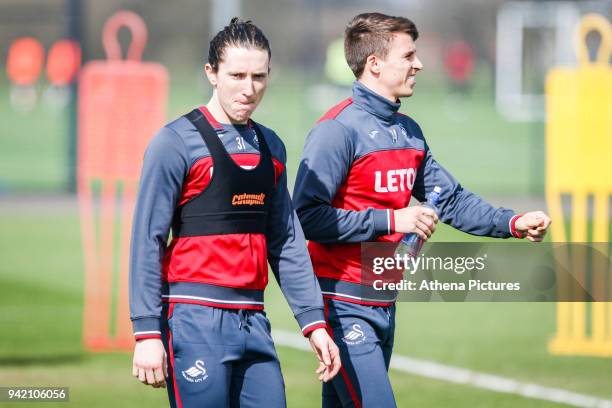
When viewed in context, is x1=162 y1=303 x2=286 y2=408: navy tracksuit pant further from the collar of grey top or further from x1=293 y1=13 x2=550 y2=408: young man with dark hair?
the collar of grey top

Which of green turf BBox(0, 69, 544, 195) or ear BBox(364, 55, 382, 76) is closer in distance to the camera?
ear BBox(364, 55, 382, 76)

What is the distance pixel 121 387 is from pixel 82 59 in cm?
1467

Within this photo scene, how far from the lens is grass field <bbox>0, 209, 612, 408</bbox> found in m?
7.83

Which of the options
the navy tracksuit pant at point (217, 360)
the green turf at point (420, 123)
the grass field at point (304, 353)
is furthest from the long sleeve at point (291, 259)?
the green turf at point (420, 123)

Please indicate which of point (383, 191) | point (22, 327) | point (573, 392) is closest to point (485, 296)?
point (383, 191)

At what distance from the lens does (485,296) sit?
18.2 ft

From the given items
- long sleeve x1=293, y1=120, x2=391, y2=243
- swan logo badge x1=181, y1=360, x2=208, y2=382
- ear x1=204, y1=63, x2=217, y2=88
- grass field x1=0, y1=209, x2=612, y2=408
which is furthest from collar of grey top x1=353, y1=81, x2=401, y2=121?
grass field x1=0, y1=209, x2=612, y2=408

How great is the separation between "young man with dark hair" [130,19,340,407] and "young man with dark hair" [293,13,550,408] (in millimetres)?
463

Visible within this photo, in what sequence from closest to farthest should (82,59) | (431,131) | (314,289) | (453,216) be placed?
1. (314,289)
2. (453,216)
3. (82,59)
4. (431,131)

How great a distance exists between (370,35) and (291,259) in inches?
45.7

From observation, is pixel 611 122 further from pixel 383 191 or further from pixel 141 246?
pixel 141 246

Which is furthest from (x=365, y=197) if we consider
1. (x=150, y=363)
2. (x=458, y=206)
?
(x=150, y=363)

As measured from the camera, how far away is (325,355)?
425cm

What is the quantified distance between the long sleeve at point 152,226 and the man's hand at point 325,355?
0.66 m
